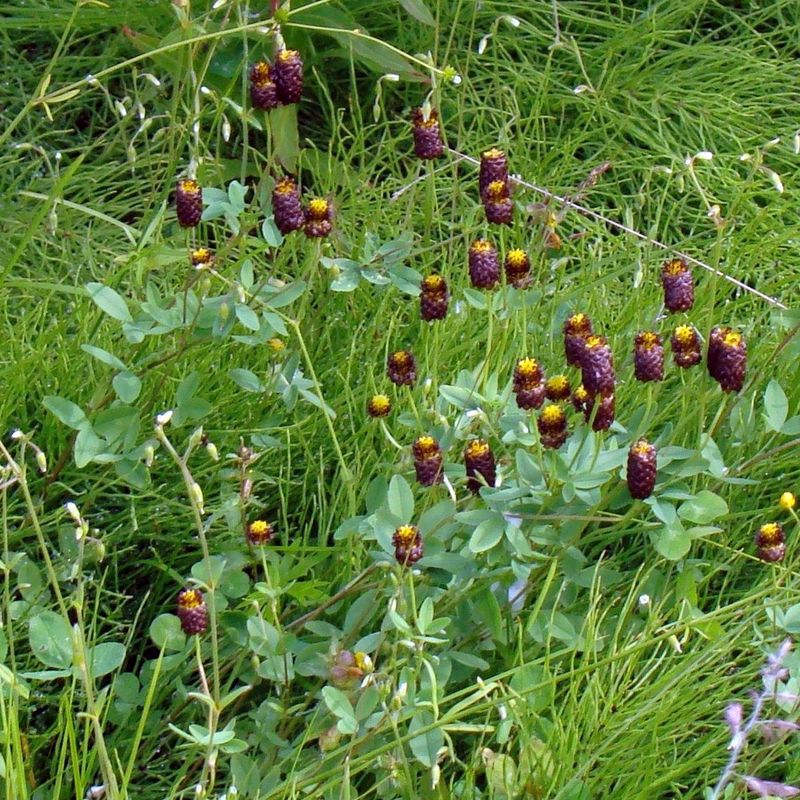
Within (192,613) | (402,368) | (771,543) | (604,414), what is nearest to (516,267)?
(402,368)

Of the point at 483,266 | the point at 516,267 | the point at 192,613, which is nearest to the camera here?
the point at 192,613

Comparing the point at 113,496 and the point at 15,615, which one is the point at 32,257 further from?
the point at 15,615

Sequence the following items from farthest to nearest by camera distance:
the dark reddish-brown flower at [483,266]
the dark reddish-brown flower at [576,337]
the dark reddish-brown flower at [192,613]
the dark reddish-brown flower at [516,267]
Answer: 1. the dark reddish-brown flower at [516,267]
2. the dark reddish-brown flower at [483,266]
3. the dark reddish-brown flower at [576,337]
4. the dark reddish-brown flower at [192,613]

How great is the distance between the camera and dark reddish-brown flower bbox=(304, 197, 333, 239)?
1.73m

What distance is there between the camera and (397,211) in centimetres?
248

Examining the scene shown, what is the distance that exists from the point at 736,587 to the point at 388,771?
0.63 metres

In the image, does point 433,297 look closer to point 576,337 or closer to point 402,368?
point 402,368

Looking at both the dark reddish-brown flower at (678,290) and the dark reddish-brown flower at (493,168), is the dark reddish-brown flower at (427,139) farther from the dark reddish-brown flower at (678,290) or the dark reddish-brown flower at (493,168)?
the dark reddish-brown flower at (678,290)

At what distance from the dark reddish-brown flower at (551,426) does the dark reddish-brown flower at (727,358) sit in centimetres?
17

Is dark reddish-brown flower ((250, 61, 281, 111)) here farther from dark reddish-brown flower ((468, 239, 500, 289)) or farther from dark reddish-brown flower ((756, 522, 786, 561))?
dark reddish-brown flower ((756, 522, 786, 561))

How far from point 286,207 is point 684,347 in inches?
19.1

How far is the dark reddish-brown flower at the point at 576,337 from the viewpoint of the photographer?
150cm

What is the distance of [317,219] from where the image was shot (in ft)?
5.69

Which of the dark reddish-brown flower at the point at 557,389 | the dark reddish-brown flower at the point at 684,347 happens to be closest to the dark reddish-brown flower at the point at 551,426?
the dark reddish-brown flower at the point at 557,389
